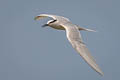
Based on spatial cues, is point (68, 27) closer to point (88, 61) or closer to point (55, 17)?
point (55, 17)

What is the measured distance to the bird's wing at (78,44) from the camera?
37.2 ft

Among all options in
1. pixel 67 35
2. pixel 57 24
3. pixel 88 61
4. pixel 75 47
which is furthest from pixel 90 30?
pixel 88 61

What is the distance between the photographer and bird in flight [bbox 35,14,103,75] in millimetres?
11527

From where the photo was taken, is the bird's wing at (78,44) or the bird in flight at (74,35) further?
the bird in flight at (74,35)

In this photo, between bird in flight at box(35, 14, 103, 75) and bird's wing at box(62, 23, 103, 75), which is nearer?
bird's wing at box(62, 23, 103, 75)

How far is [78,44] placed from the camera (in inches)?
506

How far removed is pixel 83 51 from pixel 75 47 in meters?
0.40

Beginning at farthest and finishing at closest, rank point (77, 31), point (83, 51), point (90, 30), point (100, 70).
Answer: point (90, 30) → point (77, 31) → point (83, 51) → point (100, 70)

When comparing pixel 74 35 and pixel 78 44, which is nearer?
pixel 78 44

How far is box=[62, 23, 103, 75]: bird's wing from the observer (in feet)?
37.2

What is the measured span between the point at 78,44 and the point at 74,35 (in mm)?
950

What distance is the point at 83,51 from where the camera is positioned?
12.3m

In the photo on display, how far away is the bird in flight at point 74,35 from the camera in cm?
1153

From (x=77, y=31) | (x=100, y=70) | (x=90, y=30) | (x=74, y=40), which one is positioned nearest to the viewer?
(x=100, y=70)
